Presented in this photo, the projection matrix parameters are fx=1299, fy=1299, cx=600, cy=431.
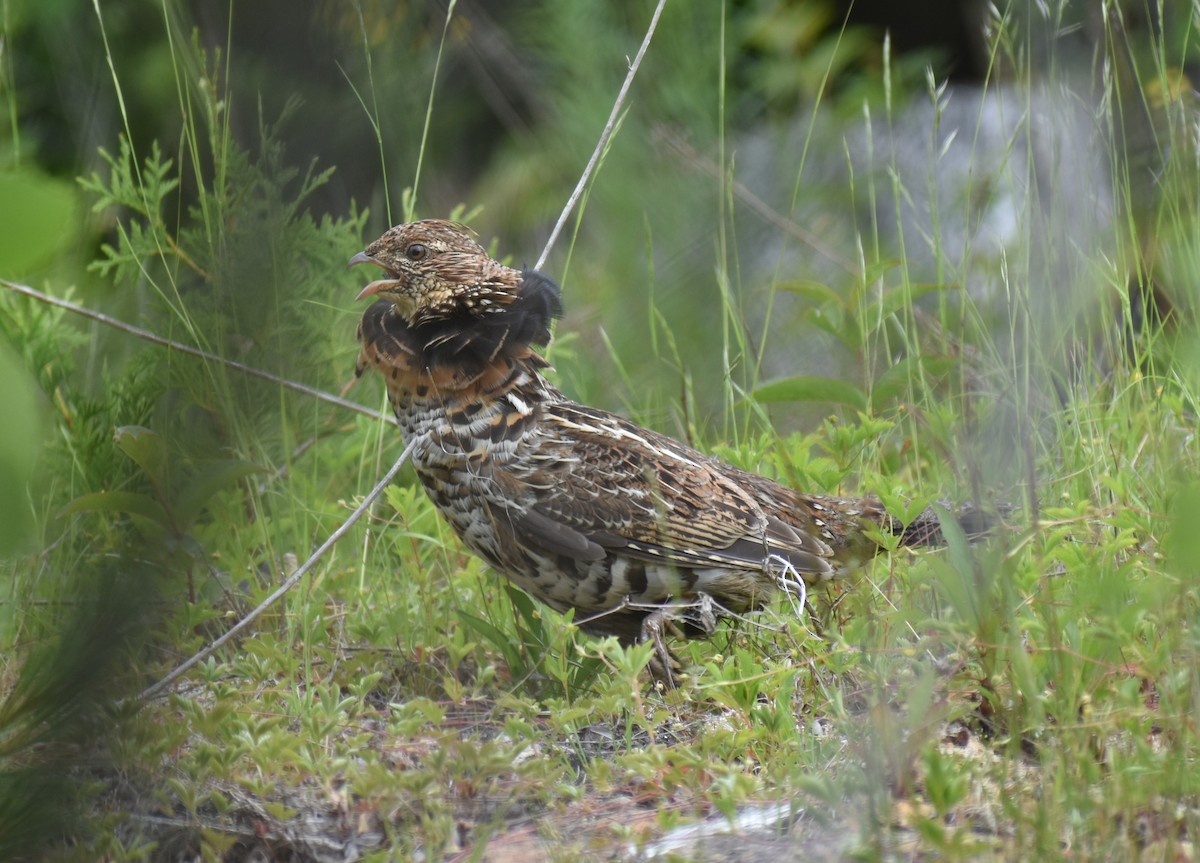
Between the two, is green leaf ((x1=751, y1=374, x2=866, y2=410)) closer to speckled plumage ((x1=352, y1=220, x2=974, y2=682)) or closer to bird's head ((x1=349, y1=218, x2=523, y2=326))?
speckled plumage ((x1=352, y1=220, x2=974, y2=682))

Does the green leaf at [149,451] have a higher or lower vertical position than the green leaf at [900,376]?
higher

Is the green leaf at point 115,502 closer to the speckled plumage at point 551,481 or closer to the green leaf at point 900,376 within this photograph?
the speckled plumage at point 551,481

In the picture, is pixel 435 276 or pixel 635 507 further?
pixel 435 276

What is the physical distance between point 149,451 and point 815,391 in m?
3.33

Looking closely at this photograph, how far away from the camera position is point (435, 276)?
4.02 metres

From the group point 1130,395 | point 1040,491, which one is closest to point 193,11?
point 1040,491

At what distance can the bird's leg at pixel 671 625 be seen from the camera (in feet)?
11.6

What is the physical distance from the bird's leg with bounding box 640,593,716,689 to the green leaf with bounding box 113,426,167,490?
1.88 metres

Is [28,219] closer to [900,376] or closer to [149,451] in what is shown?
[149,451]

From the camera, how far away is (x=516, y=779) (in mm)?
2703

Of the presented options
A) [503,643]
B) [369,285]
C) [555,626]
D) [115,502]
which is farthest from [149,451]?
[369,285]

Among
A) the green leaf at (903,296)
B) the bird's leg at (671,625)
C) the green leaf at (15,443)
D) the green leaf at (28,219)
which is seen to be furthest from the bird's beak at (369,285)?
the green leaf at (15,443)

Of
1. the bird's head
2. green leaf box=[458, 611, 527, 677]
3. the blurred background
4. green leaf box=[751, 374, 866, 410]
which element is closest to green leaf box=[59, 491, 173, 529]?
the blurred background

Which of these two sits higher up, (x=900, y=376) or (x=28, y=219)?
(x=28, y=219)
